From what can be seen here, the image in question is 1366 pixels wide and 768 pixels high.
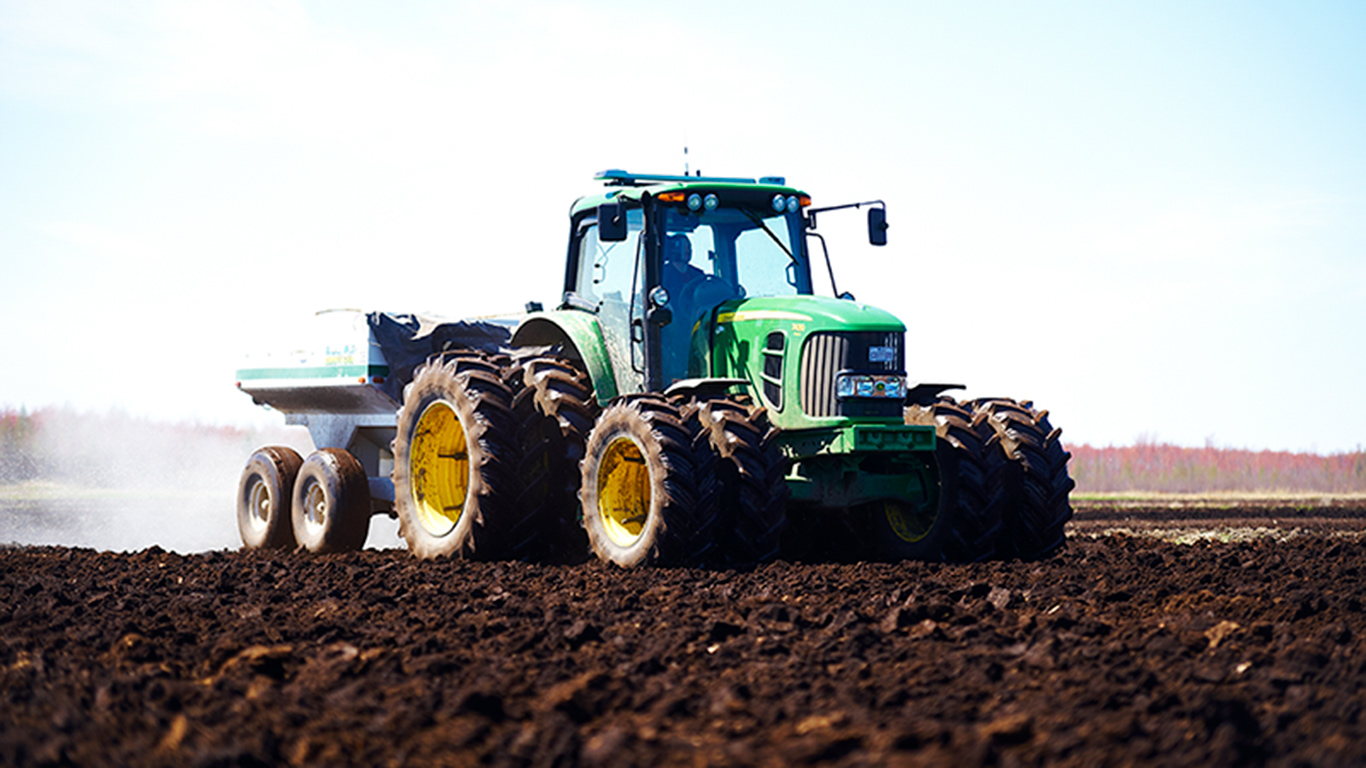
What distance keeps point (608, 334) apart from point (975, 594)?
3.91 meters

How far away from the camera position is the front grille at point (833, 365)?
364 inches

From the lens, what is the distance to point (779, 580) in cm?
830

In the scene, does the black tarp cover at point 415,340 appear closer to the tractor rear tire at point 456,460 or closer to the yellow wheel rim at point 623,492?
the tractor rear tire at point 456,460

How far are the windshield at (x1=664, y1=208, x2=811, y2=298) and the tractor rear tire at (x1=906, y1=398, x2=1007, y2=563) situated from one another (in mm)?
1679

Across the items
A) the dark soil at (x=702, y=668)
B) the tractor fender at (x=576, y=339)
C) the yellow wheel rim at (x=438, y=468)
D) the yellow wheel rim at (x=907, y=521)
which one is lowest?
the dark soil at (x=702, y=668)

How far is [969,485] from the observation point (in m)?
9.41

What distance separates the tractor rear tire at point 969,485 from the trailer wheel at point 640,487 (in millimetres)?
1889

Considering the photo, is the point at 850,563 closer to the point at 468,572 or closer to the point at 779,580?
the point at 779,580

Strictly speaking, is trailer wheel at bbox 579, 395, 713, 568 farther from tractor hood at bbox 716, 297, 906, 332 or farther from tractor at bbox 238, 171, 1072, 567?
tractor hood at bbox 716, 297, 906, 332

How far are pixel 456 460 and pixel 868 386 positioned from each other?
3.96 m

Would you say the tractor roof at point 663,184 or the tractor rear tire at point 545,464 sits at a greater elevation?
the tractor roof at point 663,184

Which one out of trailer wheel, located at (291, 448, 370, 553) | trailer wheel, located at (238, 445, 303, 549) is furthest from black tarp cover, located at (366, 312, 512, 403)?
trailer wheel, located at (238, 445, 303, 549)

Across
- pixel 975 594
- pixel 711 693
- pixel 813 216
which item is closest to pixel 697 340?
pixel 813 216

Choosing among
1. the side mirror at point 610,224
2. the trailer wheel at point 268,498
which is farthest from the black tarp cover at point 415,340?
the side mirror at point 610,224
